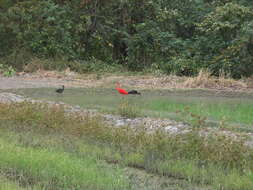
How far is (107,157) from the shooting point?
849cm

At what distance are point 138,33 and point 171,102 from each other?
42.1ft

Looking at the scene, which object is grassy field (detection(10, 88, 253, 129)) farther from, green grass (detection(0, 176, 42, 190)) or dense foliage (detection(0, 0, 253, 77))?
dense foliage (detection(0, 0, 253, 77))

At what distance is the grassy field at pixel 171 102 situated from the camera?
12656 mm

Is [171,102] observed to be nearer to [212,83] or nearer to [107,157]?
[212,83]

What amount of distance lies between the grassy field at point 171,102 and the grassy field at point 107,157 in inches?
92.4

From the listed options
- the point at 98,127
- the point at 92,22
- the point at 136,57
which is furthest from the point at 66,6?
the point at 98,127

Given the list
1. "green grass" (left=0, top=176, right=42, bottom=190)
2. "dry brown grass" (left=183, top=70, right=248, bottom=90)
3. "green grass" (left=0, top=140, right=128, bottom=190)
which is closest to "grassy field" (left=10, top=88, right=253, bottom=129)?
"dry brown grass" (left=183, top=70, right=248, bottom=90)

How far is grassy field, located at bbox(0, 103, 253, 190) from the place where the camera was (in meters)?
6.86

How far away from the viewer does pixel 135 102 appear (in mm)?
15461

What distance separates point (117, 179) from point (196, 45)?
19738 mm

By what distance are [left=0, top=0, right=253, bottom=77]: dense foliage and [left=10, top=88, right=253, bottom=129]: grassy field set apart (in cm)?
578

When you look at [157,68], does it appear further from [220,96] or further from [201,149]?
[201,149]

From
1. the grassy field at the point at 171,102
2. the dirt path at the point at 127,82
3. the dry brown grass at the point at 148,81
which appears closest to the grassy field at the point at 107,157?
the grassy field at the point at 171,102

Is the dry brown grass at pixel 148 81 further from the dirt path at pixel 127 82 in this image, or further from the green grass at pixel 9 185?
the green grass at pixel 9 185
